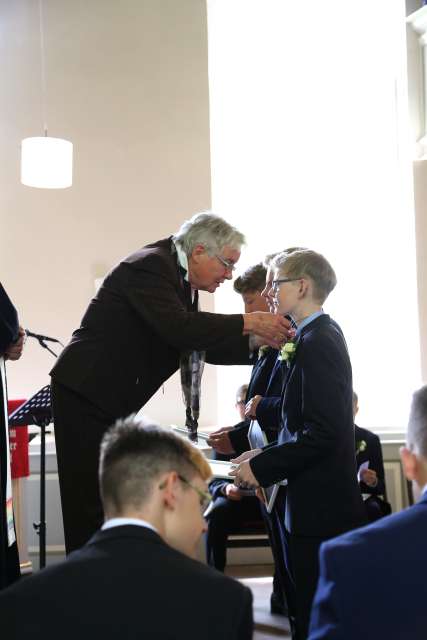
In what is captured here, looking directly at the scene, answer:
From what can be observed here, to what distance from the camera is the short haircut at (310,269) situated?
8.93 ft

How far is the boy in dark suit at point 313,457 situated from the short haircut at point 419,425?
34.3 inches

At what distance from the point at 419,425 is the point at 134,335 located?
1454mm

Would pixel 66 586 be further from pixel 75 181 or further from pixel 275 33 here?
pixel 275 33

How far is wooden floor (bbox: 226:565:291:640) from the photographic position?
4.11m

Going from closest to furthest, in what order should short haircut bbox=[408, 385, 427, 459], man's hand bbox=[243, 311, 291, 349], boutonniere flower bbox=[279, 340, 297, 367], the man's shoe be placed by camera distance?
short haircut bbox=[408, 385, 427, 459]
boutonniere flower bbox=[279, 340, 297, 367]
man's hand bbox=[243, 311, 291, 349]
the man's shoe

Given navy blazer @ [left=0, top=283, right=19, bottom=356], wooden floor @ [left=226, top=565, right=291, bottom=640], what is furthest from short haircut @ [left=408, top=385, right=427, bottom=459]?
wooden floor @ [left=226, top=565, right=291, bottom=640]

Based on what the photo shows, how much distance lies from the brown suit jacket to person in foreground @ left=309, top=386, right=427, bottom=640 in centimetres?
149

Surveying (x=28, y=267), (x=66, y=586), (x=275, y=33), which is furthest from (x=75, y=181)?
(x=66, y=586)

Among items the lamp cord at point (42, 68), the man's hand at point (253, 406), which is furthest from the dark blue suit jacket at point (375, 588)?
the lamp cord at point (42, 68)

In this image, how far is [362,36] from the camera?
6.68 metres

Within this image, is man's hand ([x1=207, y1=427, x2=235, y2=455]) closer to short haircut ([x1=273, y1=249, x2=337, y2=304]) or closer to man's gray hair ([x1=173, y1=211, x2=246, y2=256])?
man's gray hair ([x1=173, y1=211, x2=246, y2=256])

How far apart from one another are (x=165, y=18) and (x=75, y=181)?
1.38 meters

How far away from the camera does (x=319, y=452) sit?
2541mm

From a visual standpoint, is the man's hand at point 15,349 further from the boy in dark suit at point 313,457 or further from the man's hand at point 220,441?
the boy in dark suit at point 313,457
